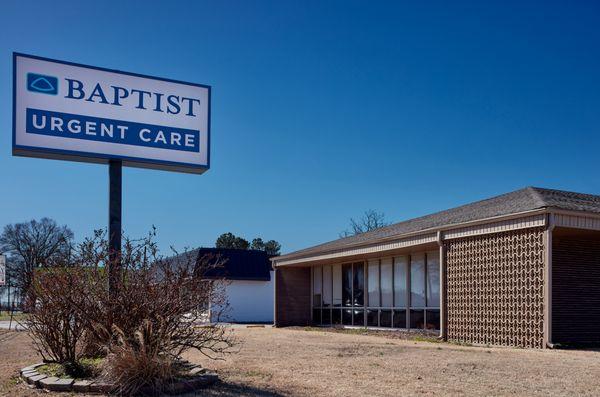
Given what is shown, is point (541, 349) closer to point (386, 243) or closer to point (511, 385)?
point (511, 385)

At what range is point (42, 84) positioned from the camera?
37.7 feet

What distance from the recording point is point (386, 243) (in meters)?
19.8

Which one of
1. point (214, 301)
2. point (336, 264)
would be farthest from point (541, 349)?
point (336, 264)

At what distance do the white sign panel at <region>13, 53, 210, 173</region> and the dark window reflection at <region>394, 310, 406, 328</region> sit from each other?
1049cm

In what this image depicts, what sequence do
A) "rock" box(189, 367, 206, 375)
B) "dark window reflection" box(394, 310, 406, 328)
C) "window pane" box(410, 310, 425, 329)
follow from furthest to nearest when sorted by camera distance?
"dark window reflection" box(394, 310, 406, 328)
"window pane" box(410, 310, 425, 329)
"rock" box(189, 367, 206, 375)

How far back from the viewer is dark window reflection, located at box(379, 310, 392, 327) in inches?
850

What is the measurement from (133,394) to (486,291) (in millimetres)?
10417

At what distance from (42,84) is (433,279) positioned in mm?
12400

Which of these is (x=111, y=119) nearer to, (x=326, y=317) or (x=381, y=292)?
(x=381, y=292)

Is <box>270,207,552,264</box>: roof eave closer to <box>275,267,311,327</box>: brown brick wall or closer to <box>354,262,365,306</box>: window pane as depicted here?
<box>354,262,365,306</box>: window pane

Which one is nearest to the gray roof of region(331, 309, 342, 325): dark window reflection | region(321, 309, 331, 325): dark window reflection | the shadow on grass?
region(331, 309, 342, 325): dark window reflection

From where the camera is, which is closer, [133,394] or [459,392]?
[133,394]

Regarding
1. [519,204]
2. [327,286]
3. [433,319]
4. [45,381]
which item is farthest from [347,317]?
[45,381]

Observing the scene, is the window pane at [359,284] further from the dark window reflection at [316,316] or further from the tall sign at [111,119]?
the tall sign at [111,119]
